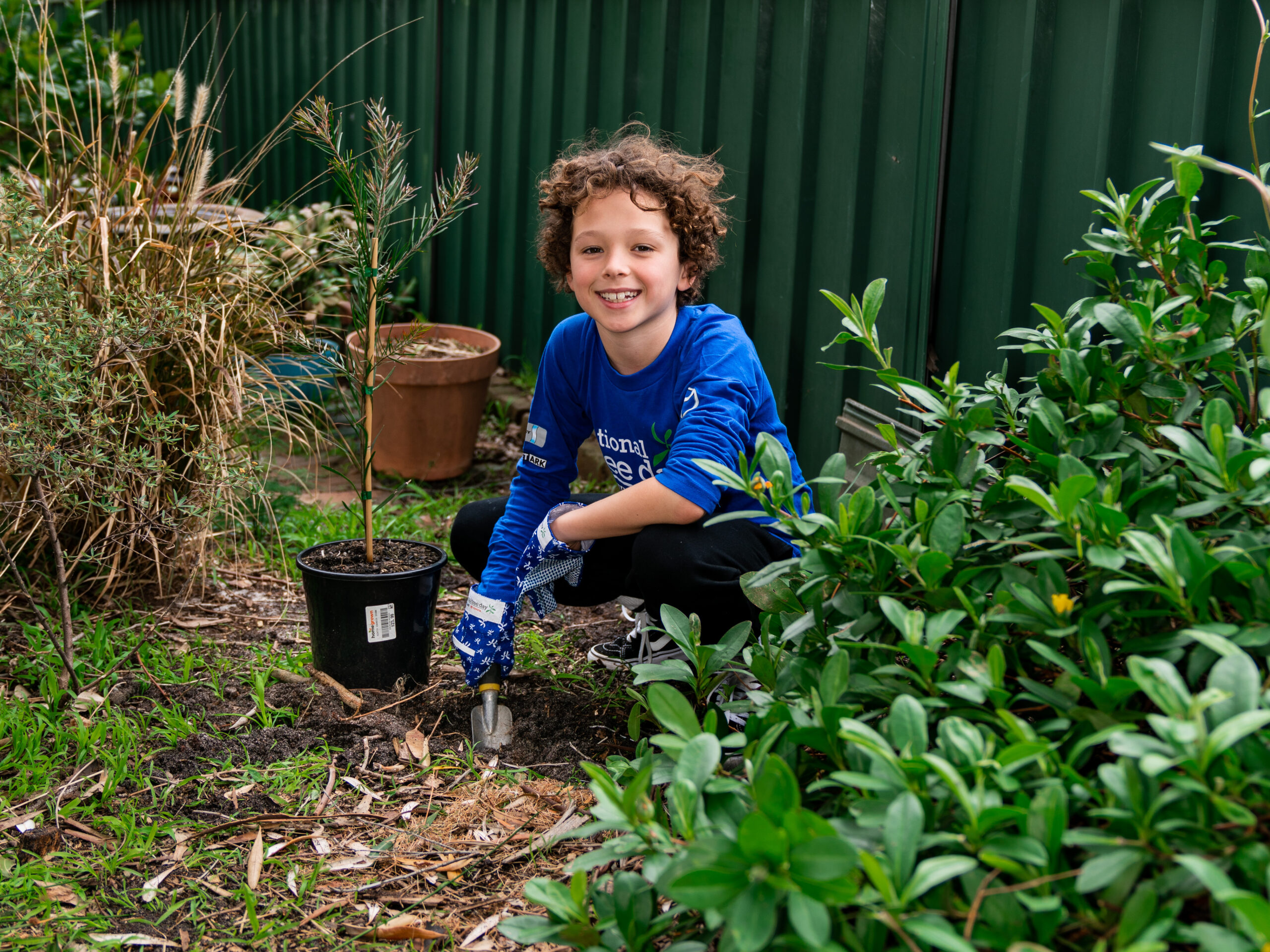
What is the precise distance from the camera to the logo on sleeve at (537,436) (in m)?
2.53

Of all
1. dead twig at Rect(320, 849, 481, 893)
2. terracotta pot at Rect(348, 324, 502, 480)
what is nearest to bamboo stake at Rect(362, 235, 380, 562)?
dead twig at Rect(320, 849, 481, 893)

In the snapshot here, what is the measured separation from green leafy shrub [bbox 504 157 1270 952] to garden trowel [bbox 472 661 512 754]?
950mm

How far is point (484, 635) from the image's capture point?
2.31 meters

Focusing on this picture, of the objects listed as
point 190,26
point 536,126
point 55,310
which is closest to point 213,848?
point 55,310

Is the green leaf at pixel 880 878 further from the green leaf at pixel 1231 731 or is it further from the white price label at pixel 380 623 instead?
the white price label at pixel 380 623

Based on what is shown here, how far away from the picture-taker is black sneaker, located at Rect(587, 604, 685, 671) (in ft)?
8.38

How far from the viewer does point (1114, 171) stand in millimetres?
2377

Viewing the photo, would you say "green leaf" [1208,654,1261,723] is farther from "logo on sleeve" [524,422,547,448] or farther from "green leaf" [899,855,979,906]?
"logo on sleeve" [524,422,547,448]

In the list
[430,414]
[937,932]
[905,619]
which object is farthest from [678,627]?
[430,414]

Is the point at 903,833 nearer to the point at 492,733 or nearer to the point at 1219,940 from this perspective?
the point at 1219,940

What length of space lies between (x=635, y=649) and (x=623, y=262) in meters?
0.98

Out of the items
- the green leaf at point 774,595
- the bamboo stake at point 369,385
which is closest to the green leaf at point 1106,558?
the green leaf at point 774,595

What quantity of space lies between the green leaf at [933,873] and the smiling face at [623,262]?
1.57m

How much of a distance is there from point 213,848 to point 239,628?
1023 millimetres
